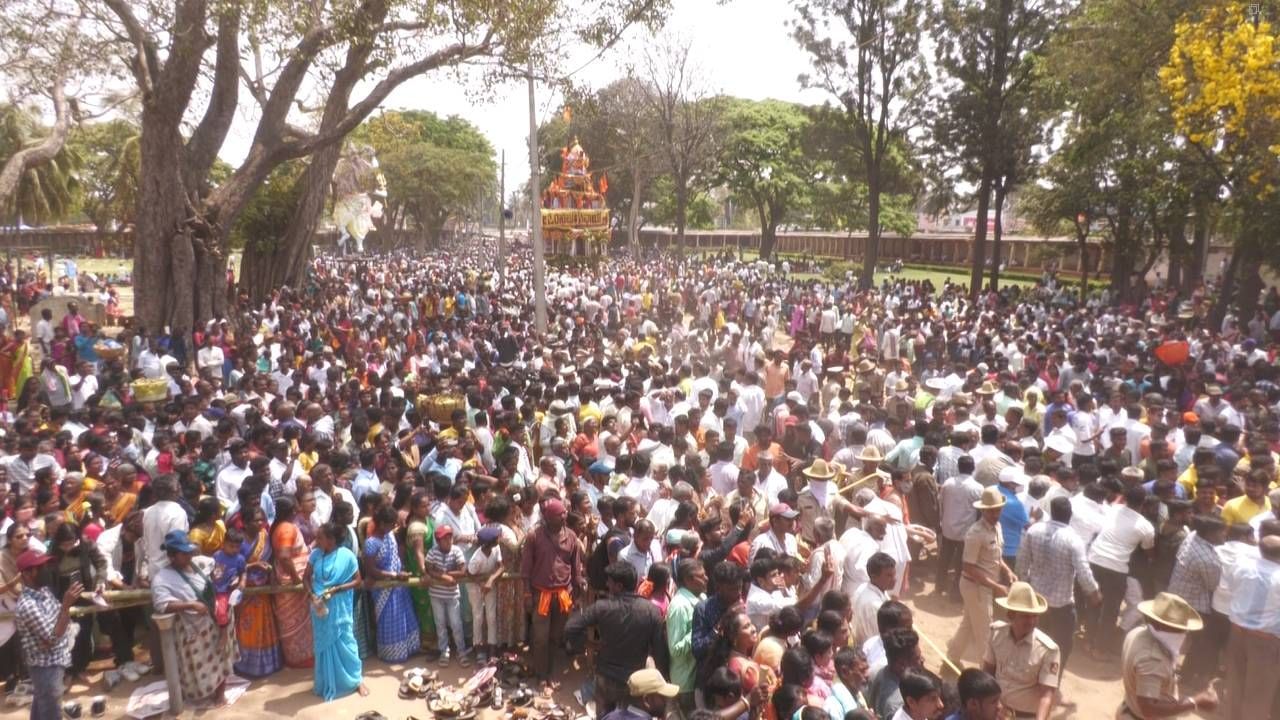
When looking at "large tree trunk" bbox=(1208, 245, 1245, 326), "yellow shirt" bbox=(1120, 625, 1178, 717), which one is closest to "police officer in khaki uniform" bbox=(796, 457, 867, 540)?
"yellow shirt" bbox=(1120, 625, 1178, 717)

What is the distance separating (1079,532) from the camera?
230 inches

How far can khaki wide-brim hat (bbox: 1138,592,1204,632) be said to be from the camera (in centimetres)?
386

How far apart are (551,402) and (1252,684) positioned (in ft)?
21.0

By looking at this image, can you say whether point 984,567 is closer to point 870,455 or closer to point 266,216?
point 870,455

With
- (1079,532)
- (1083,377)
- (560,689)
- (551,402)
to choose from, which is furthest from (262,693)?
(1083,377)

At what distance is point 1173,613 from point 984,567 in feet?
5.02

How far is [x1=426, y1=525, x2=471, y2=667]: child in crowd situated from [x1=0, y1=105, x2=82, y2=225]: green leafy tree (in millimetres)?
29745

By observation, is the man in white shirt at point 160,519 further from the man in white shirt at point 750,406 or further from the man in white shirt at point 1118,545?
the man in white shirt at point 1118,545

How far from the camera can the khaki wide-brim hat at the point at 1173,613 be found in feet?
12.7

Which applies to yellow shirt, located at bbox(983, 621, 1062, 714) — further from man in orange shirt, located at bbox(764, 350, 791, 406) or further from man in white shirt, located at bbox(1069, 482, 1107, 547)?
man in orange shirt, located at bbox(764, 350, 791, 406)

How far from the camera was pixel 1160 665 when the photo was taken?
12.7ft

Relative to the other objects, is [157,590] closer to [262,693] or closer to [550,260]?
[262,693]

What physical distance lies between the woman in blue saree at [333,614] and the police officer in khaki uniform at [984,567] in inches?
167

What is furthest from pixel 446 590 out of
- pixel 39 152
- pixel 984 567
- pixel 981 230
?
pixel 981 230
